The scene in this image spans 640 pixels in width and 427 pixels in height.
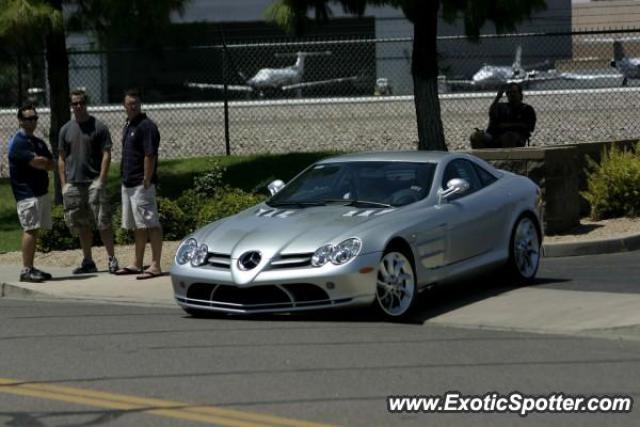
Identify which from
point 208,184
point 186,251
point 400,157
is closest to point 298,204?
point 400,157

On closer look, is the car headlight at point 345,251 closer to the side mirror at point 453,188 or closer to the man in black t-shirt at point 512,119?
the side mirror at point 453,188

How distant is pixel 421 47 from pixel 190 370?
11.3m

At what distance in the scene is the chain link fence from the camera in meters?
25.9

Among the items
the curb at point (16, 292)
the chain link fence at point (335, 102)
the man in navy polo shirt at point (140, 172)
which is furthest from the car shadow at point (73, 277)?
the chain link fence at point (335, 102)

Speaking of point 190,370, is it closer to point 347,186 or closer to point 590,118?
point 347,186

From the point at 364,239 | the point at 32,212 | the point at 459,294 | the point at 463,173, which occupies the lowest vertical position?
the point at 459,294

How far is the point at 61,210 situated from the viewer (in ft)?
55.2

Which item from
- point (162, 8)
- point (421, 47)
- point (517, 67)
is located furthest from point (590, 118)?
point (162, 8)

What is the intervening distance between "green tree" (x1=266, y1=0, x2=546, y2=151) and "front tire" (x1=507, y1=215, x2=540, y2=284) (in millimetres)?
6887

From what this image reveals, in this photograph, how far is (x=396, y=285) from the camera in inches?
432

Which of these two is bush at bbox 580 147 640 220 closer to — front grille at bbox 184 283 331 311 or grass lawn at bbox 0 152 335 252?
grass lawn at bbox 0 152 335 252

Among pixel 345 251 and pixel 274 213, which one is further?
pixel 274 213

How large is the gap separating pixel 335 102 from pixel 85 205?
55.4ft

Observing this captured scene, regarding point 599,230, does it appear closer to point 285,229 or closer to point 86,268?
point 86,268
